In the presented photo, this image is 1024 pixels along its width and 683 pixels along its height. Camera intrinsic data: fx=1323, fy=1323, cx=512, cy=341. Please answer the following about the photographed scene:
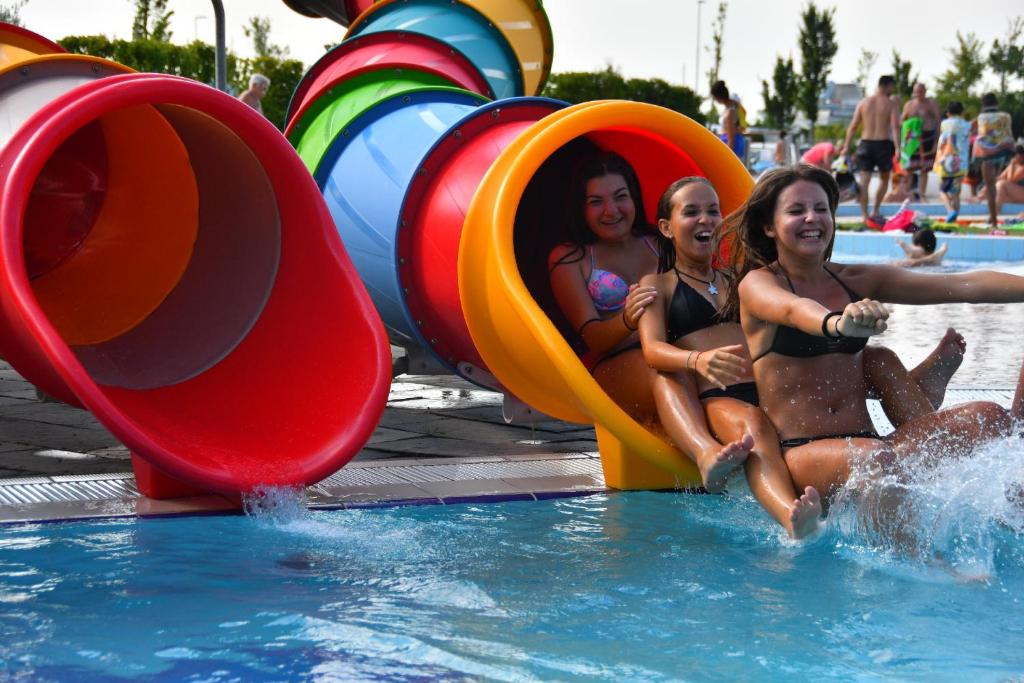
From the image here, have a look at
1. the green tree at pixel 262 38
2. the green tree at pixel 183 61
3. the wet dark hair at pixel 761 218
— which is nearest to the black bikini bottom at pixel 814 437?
the wet dark hair at pixel 761 218

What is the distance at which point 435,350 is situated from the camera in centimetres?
527

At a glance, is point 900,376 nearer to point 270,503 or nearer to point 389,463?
point 389,463

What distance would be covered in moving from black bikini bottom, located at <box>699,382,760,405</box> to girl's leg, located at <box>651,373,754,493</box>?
5cm

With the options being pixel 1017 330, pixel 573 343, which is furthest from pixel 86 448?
pixel 1017 330

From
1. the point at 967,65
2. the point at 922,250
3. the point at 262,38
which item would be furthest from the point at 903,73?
the point at 922,250

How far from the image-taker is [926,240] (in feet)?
37.3

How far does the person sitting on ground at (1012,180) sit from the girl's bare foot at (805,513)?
1594cm

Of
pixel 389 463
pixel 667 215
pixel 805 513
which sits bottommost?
pixel 389 463

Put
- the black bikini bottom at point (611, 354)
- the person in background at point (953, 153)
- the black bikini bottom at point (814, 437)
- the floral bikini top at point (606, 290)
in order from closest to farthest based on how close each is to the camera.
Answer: the black bikini bottom at point (814, 437) → the black bikini bottom at point (611, 354) → the floral bikini top at point (606, 290) → the person in background at point (953, 153)

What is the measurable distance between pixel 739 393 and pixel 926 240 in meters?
7.89

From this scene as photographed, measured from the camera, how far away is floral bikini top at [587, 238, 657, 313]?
4.77 metres

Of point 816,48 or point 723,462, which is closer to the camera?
point 723,462

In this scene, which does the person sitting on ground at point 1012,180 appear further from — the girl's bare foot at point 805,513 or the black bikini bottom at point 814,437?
the girl's bare foot at point 805,513

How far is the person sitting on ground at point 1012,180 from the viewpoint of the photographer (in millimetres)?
18292
